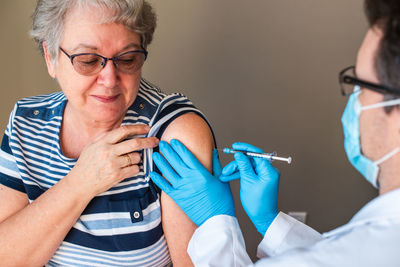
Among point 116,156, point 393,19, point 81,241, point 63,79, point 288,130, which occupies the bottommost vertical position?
point 81,241

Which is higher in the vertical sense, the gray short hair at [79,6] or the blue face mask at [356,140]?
the gray short hair at [79,6]

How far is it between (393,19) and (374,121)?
25 cm

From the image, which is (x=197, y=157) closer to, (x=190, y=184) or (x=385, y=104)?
(x=190, y=184)

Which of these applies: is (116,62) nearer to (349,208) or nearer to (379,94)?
(379,94)

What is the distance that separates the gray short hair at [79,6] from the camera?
1.28 m

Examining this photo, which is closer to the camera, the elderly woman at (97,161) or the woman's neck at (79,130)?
the elderly woman at (97,161)

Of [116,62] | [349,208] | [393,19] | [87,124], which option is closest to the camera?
[393,19]

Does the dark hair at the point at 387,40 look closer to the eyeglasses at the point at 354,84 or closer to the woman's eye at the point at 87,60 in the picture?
the eyeglasses at the point at 354,84

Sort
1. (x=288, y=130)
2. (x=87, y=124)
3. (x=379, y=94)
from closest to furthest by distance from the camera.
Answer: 1. (x=379, y=94)
2. (x=87, y=124)
3. (x=288, y=130)

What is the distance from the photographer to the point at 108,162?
4.38 feet

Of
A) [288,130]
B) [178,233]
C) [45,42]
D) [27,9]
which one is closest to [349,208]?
[288,130]

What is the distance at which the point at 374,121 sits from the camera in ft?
3.22

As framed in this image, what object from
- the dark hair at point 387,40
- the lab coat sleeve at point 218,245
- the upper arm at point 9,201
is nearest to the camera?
the dark hair at point 387,40

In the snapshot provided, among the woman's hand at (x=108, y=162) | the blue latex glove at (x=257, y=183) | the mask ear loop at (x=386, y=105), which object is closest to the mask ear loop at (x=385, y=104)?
the mask ear loop at (x=386, y=105)
